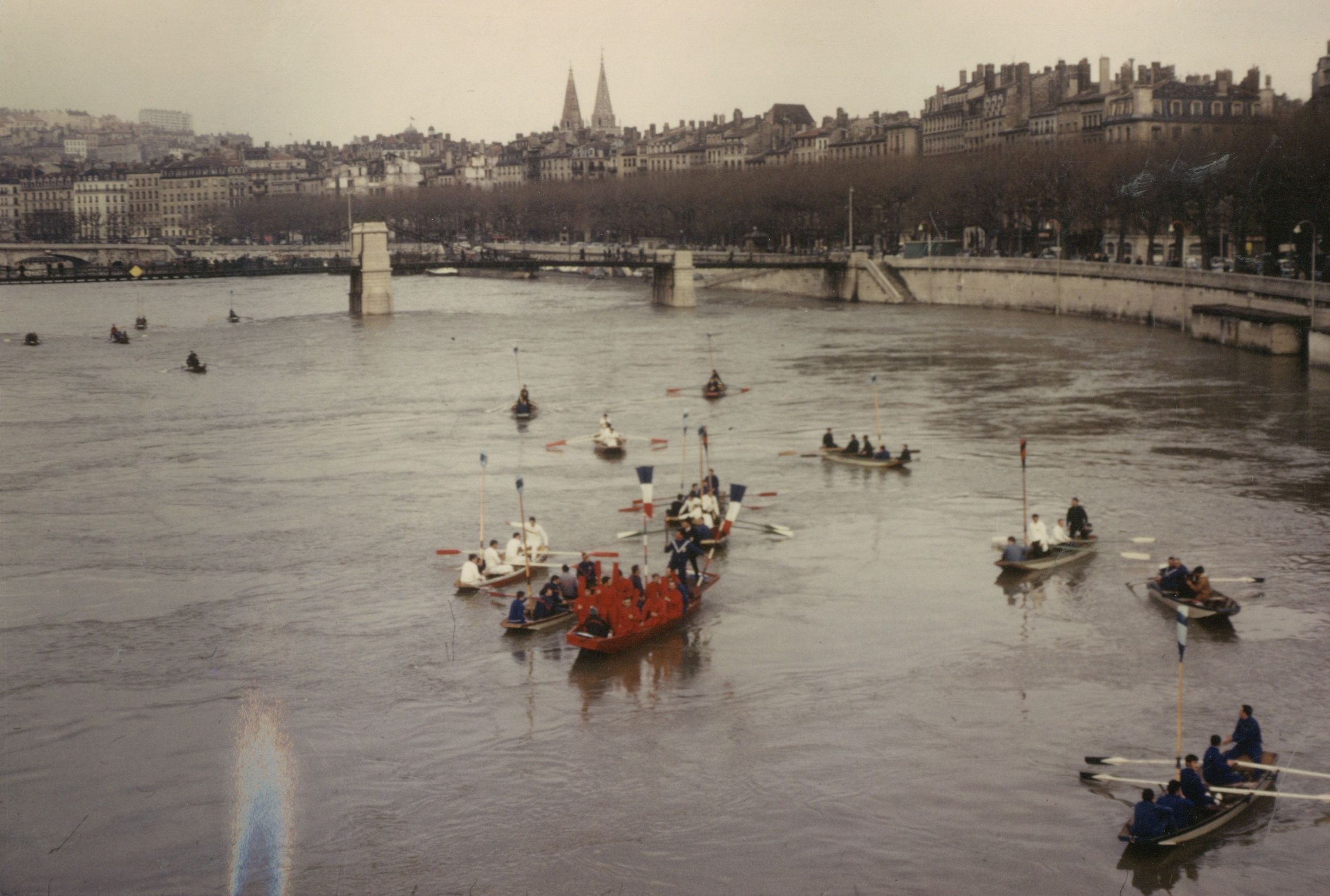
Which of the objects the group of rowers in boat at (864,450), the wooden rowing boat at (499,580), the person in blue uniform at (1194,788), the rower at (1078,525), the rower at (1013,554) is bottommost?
the person in blue uniform at (1194,788)

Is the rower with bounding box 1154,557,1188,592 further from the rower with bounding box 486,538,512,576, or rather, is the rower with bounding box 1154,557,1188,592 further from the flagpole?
the rower with bounding box 486,538,512,576

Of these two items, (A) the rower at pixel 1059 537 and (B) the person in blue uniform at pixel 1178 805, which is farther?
(A) the rower at pixel 1059 537

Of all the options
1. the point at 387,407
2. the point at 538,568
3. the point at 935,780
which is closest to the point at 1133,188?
the point at 387,407

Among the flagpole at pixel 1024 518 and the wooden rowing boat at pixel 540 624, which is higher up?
the flagpole at pixel 1024 518

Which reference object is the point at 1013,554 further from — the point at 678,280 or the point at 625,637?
the point at 678,280

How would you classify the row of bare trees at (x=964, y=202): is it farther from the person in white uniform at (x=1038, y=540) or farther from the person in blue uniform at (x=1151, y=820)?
the person in blue uniform at (x=1151, y=820)

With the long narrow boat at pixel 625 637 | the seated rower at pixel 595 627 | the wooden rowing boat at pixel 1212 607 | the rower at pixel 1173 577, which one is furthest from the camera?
the rower at pixel 1173 577

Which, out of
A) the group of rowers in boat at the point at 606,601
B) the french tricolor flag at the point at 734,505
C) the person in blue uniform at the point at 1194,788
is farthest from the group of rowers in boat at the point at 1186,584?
the french tricolor flag at the point at 734,505
